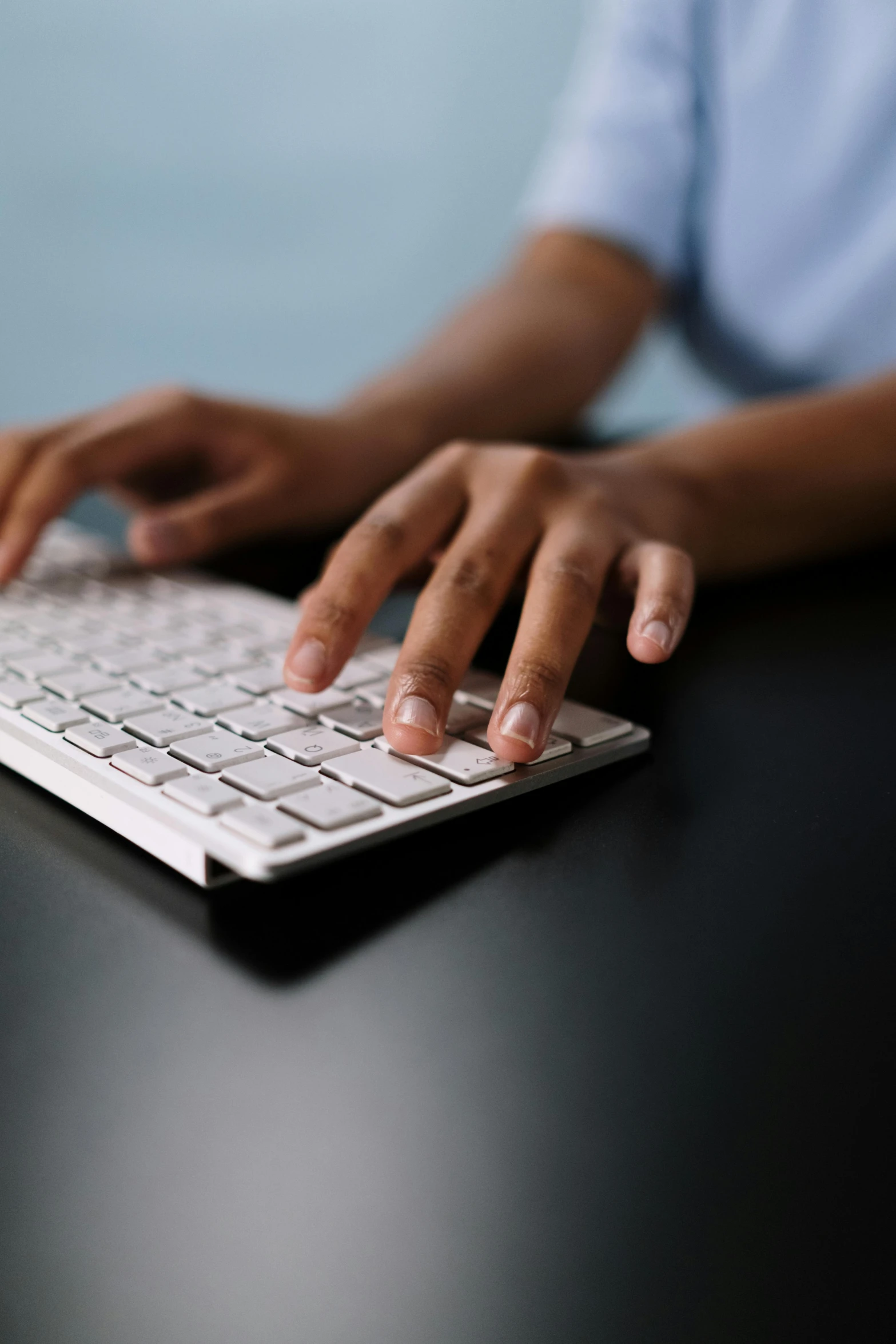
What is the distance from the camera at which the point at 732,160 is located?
1162mm

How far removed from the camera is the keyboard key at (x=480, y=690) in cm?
47

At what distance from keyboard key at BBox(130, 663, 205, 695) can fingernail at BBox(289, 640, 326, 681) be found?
50 millimetres

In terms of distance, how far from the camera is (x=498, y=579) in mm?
527

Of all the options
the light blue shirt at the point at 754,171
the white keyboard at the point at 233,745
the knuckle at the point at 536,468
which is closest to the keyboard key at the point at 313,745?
the white keyboard at the point at 233,745

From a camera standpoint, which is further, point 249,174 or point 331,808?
point 249,174

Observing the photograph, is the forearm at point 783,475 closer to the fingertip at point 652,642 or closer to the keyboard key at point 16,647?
the fingertip at point 652,642

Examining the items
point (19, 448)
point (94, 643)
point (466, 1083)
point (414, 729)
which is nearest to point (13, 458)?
point (19, 448)

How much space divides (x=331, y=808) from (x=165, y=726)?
3.9 inches

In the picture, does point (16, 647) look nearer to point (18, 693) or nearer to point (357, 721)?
point (18, 693)

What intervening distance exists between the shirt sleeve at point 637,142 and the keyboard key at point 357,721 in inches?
37.1

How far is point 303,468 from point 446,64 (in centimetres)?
266

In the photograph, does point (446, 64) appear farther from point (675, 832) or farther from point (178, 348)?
point (675, 832)

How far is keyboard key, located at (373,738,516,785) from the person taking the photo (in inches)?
15.2

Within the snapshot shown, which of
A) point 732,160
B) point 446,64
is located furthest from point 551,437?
point 446,64
